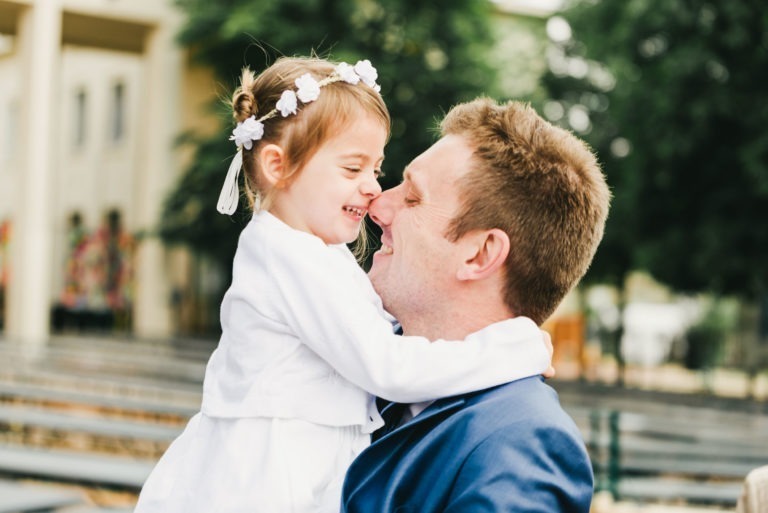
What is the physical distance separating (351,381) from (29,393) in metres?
6.92

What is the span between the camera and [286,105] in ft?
8.23

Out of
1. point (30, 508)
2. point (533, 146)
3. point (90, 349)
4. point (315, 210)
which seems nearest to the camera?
point (533, 146)

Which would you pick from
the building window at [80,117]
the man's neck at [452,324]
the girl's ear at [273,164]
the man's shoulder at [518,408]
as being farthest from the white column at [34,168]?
the man's shoulder at [518,408]

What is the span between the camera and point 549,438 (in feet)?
5.97

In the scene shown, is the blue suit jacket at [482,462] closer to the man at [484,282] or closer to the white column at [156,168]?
the man at [484,282]

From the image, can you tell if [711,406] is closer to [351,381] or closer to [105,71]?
[351,381]

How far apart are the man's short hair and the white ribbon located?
73 centimetres

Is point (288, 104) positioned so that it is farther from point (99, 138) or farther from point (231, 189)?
point (99, 138)

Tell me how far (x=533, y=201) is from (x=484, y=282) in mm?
191

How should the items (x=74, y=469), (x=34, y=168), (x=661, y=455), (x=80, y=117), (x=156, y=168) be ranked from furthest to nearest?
(x=80, y=117)
(x=156, y=168)
(x=34, y=168)
(x=661, y=455)
(x=74, y=469)

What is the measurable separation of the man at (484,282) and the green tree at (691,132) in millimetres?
11467

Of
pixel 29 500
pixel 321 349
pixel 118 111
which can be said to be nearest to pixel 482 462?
pixel 321 349

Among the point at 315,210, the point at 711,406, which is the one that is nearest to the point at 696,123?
the point at 711,406

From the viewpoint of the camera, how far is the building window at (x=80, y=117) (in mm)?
33094
